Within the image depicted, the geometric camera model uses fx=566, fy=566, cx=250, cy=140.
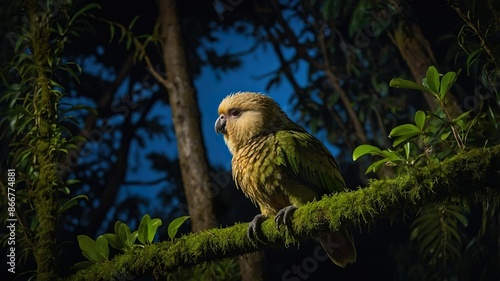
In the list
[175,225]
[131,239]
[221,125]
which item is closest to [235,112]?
[221,125]

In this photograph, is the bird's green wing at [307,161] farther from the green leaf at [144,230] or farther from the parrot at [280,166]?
the green leaf at [144,230]

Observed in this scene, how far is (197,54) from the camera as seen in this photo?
15.6ft

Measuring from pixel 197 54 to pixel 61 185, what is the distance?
106 inches

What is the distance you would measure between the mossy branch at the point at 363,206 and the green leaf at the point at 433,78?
1.17 feet

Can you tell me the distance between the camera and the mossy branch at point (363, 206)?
144cm

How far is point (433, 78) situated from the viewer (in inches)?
68.4

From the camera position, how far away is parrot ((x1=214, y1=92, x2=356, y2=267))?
2113mm

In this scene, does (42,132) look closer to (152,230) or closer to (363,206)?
(152,230)

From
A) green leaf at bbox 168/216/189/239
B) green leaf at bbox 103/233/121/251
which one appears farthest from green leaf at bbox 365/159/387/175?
green leaf at bbox 103/233/121/251

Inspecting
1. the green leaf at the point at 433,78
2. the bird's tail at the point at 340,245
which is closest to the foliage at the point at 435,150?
the green leaf at the point at 433,78

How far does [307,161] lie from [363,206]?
60 cm

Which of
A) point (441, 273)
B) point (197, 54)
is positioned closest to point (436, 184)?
point (441, 273)

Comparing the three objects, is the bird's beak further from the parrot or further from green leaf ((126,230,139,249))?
green leaf ((126,230,139,249))

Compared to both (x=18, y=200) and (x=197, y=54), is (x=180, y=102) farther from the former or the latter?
(x=197, y=54)
